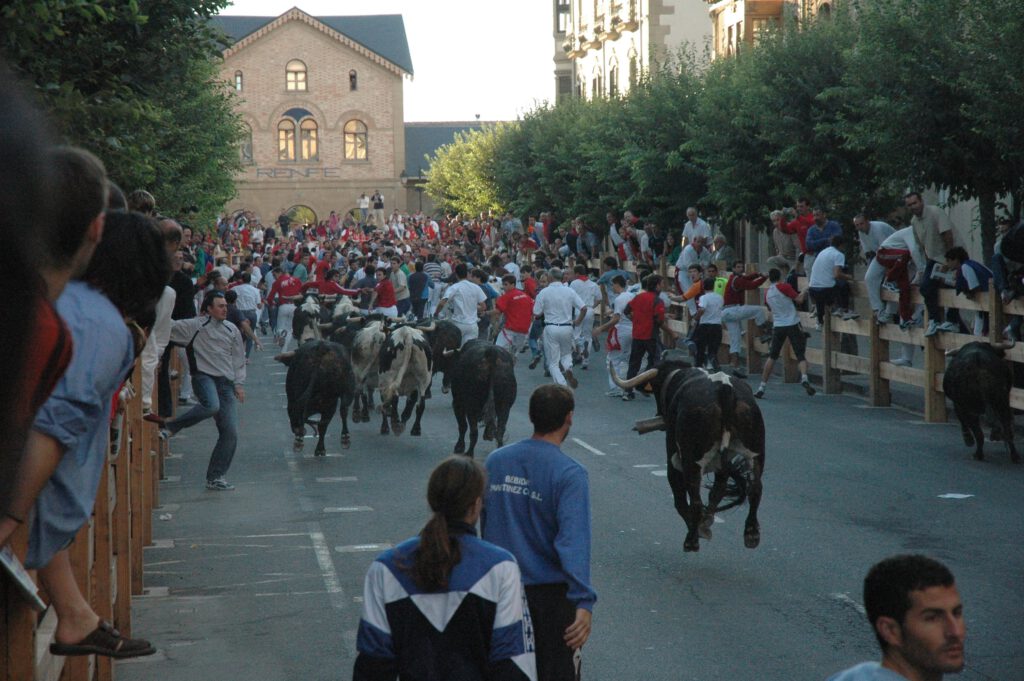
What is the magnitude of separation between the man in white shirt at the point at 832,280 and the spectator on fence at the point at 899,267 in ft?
4.24

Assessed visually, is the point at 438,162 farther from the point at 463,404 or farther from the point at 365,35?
the point at 463,404

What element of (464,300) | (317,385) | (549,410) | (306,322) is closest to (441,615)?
(549,410)

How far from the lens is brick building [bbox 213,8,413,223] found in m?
88.5

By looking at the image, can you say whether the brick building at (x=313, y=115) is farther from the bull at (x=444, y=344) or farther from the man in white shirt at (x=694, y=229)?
the bull at (x=444, y=344)

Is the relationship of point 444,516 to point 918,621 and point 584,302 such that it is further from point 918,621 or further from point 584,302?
point 584,302

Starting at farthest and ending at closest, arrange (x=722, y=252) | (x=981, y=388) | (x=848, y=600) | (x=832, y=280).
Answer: (x=722, y=252), (x=832, y=280), (x=981, y=388), (x=848, y=600)

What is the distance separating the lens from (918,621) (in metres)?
3.49

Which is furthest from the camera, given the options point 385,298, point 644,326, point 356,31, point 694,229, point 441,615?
point 356,31

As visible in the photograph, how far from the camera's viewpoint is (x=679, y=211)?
35.5 metres

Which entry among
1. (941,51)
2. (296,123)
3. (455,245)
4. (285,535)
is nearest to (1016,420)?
(941,51)

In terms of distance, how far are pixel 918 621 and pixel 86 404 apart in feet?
7.11

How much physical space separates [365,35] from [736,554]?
85.0 m

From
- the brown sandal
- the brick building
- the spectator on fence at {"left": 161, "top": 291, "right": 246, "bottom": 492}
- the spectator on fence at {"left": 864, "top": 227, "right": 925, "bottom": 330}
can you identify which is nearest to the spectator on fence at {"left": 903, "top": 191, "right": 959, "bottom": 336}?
the spectator on fence at {"left": 864, "top": 227, "right": 925, "bottom": 330}

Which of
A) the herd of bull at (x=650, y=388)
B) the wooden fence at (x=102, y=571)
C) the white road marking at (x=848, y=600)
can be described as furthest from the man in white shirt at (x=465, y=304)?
the white road marking at (x=848, y=600)
